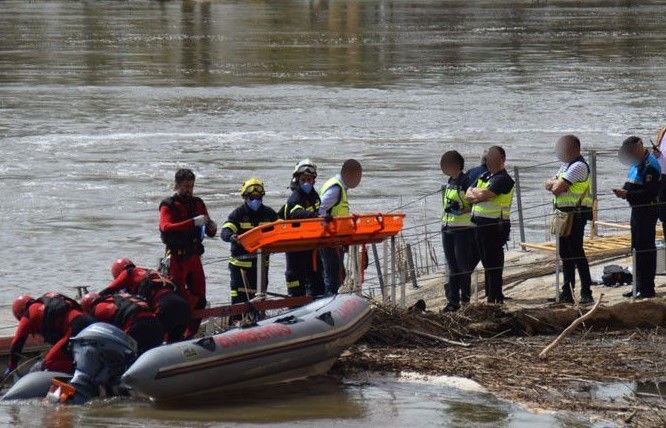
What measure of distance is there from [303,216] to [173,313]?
70.1 inches

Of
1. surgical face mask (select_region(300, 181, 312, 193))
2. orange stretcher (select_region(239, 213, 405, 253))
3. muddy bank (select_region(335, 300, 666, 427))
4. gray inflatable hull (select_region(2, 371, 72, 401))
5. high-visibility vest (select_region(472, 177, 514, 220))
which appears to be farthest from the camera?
surgical face mask (select_region(300, 181, 312, 193))

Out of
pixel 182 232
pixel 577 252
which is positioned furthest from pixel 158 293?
pixel 577 252

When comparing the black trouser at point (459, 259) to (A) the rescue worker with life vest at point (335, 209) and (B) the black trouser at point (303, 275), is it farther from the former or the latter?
(B) the black trouser at point (303, 275)

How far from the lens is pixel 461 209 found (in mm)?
12414

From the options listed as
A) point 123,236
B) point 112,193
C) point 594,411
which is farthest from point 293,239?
point 112,193

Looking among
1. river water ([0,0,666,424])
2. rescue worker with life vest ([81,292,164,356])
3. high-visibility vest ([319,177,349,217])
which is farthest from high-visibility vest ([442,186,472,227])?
river water ([0,0,666,424])

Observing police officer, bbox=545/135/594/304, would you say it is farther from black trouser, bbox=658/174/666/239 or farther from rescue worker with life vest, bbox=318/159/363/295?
rescue worker with life vest, bbox=318/159/363/295

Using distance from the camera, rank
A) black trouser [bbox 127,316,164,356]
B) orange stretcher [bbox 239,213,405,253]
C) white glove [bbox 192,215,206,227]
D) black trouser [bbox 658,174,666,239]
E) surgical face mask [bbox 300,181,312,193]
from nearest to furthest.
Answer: black trouser [bbox 127,316,164,356] < white glove [bbox 192,215,206,227] < orange stretcher [bbox 239,213,405,253] < surgical face mask [bbox 300,181,312,193] < black trouser [bbox 658,174,666,239]

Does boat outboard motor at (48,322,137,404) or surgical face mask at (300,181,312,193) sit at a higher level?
surgical face mask at (300,181,312,193)

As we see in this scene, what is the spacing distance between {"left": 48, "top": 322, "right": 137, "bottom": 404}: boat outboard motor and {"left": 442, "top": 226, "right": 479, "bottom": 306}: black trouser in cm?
317

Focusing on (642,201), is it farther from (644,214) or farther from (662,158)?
(662,158)

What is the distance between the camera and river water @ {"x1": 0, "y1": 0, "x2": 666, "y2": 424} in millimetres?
22688

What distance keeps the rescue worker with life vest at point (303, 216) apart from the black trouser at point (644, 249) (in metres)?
2.60

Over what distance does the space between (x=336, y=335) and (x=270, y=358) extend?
0.52m
